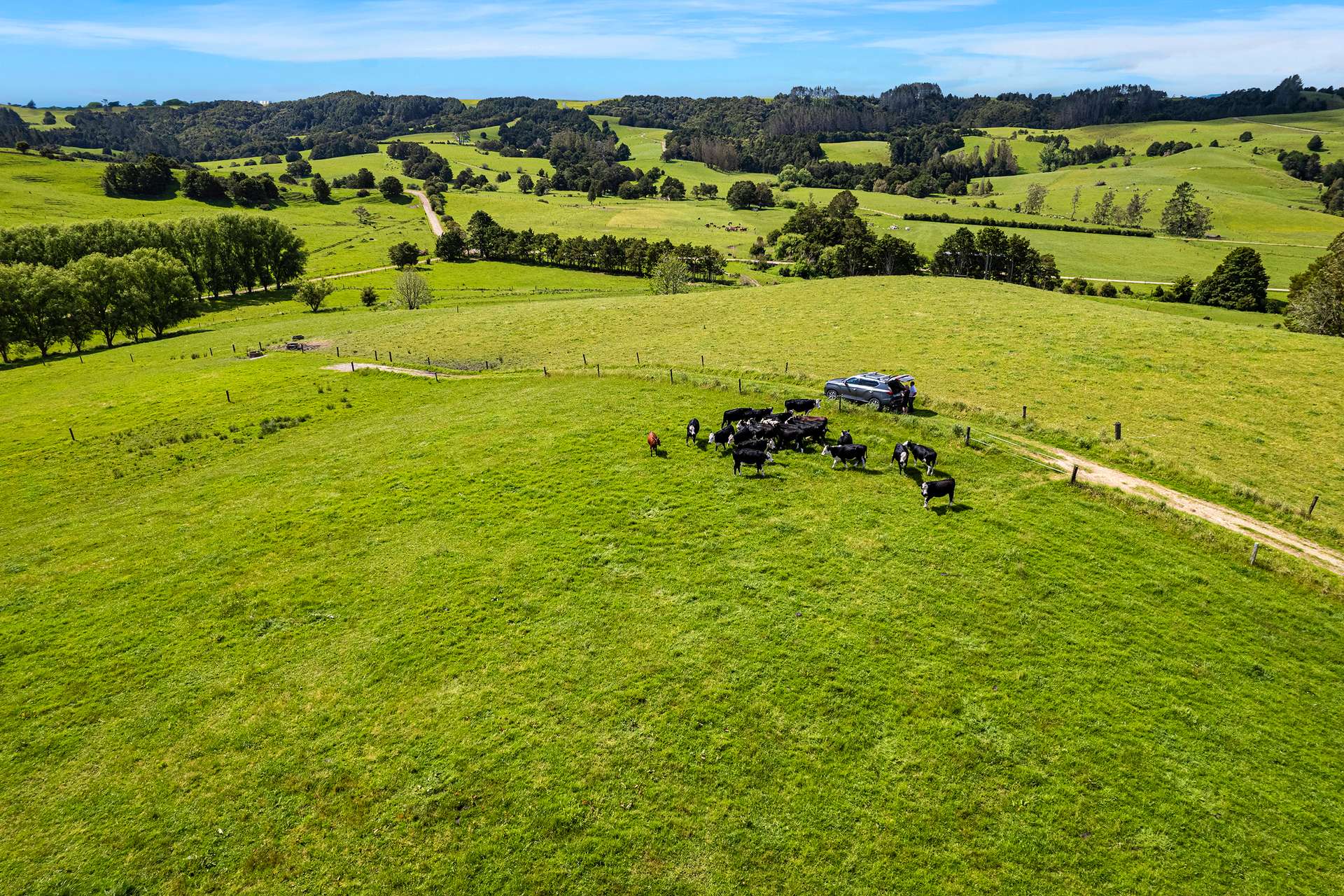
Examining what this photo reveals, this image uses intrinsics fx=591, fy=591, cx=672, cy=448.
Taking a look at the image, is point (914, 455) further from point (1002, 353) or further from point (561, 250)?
point (561, 250)

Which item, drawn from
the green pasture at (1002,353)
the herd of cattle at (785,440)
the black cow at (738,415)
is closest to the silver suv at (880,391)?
the green pasture at (1002,353)

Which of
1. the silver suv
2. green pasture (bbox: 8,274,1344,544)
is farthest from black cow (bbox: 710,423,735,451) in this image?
green pasture (bbox: 8,274,1344,544)

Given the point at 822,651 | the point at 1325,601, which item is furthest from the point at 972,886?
the point at 1325,601

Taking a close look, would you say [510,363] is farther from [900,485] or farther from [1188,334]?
[1188,334]

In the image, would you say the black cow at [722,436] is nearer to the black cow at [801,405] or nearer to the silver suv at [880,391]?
the black cow at [801,405]

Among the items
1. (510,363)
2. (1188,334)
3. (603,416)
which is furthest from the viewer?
(510,363)

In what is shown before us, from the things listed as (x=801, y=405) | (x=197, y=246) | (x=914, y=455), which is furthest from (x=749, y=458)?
(x=197, y=246)

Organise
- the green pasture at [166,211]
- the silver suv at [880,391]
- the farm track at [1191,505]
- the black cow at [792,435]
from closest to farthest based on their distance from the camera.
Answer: the farm track at [1191,505], the black cow at [792,435], the silver suv at [880,391], the green pasture at [166,211]
